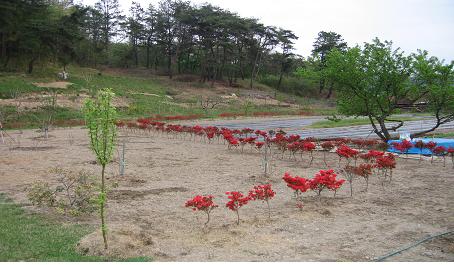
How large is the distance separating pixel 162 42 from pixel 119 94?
62.3 ft

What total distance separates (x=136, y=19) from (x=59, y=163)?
4835cm

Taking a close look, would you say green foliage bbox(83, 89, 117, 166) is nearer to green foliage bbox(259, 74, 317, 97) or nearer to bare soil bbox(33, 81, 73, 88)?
bare soil bbox(33, 81, 73, 88)

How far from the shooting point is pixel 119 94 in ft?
126

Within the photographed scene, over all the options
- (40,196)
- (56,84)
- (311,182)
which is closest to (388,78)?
(311,182)

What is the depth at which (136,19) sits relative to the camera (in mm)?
57031

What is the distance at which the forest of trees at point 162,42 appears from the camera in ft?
133

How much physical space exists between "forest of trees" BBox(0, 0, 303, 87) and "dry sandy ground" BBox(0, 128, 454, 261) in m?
31.7

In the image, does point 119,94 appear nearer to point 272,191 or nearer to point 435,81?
point 435,81

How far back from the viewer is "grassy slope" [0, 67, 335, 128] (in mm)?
28383

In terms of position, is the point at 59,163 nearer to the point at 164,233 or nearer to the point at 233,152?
the point at 233,152

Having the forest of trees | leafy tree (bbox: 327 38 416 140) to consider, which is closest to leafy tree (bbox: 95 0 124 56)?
the forest of trees

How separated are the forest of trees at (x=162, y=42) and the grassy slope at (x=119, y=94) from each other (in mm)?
3185

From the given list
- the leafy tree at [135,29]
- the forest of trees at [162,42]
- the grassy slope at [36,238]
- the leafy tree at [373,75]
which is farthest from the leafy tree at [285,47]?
the grassy slope at [36,238]

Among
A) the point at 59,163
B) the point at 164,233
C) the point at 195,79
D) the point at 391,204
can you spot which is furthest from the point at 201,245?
the point at 195,79
